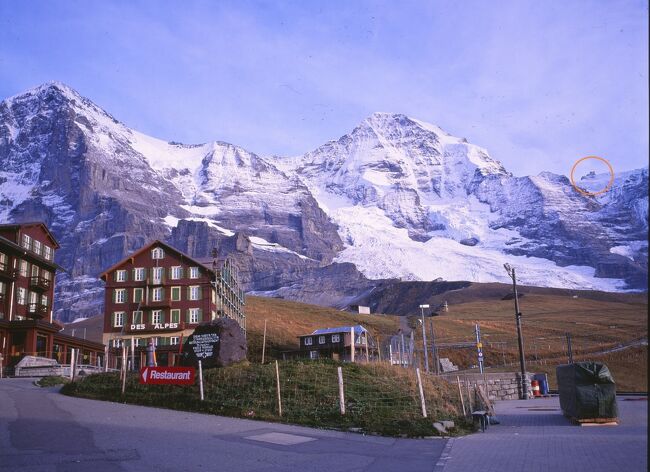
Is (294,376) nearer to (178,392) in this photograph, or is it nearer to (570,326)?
(178,392)

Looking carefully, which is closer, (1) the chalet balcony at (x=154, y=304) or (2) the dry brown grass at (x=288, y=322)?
(1) the chalet balcony at (x=154, y=304)

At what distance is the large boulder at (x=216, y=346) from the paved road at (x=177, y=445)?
5.69 meters

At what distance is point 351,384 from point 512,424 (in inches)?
218

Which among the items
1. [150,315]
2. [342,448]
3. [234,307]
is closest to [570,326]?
[234,307]

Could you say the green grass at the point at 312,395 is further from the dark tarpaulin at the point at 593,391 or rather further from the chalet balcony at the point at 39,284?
the chalet balcony at the point at 39,284

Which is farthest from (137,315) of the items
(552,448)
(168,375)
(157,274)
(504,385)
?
(552,448)

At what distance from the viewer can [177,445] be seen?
1434 centimetres

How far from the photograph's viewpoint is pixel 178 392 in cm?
2209

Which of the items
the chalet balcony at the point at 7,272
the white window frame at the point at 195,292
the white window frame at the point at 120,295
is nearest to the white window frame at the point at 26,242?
the chalet balcony at the point at 7,272

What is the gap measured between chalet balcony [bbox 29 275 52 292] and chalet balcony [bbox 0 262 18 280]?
3497 mm

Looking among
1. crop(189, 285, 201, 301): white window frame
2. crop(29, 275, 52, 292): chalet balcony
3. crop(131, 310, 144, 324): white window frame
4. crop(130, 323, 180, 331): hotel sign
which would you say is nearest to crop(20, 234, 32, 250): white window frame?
crop(29, 275, 52, 292): chalet balcony

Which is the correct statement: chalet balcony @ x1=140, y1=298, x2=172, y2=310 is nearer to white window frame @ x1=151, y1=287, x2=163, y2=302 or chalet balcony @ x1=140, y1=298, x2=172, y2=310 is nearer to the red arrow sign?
white window frame @ x1=151, y1=287, x2=163, y2=302

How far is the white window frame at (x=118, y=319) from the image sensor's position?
63.1m

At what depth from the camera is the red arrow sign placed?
72.8 feet
